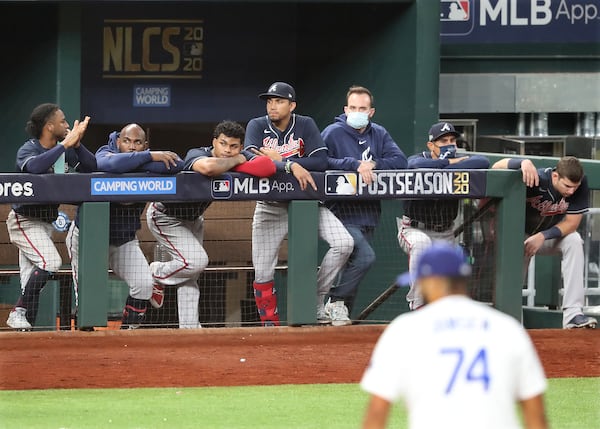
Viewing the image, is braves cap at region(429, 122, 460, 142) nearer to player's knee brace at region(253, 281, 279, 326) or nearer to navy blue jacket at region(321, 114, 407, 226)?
navy blue jacket at region(321, 114, 407, 226)

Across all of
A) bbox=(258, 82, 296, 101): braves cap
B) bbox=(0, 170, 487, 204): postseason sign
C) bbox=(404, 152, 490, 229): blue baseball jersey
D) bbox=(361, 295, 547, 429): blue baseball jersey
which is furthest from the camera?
bbox=(404, 152, 490, 229): blue baseball jersey

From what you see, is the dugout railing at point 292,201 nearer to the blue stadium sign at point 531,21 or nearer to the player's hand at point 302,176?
the player's hand at point 302,176

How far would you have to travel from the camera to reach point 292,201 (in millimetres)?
9125

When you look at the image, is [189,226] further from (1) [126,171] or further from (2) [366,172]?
(2) [366,172]

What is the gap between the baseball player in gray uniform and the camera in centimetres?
915

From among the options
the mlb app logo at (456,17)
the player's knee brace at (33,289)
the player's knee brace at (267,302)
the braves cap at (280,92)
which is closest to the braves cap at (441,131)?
the braves cap at (280,92)

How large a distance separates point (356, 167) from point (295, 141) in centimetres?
48

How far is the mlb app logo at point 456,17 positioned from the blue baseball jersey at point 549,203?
431 cm

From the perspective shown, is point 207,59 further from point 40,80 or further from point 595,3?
point 595,3

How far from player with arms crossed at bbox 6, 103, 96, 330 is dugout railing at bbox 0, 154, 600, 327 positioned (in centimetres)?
17

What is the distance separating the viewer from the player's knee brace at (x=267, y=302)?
30.1 feet

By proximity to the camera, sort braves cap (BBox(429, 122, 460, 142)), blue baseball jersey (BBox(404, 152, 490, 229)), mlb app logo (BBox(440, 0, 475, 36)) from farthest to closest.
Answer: mlb app logo (BBox(440, 0, 475, 36)) < braves cap (BBox(429, 122, 460, 142)) < blue baseball jersey (BBox(404, 152, 490, 229))

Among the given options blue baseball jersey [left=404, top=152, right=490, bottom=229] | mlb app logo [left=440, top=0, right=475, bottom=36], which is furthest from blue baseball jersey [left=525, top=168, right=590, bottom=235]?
mlb app logo [left=440, top=0, right=475, bottom=36]

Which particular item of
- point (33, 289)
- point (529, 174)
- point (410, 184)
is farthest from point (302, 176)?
point (33, 289)
